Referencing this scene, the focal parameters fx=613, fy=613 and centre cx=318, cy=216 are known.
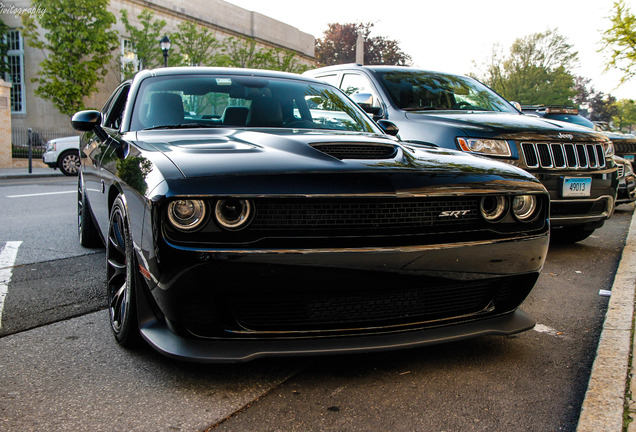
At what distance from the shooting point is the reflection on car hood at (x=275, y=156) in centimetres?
254

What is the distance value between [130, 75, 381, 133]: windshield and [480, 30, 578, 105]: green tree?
55635 mm

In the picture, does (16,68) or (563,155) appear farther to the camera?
(16,68)

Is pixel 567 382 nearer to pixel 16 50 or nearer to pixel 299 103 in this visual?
pixel 299 103

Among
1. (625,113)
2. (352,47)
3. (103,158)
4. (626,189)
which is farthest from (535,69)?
(103,158)

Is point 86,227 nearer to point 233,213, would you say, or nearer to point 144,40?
point 233,213

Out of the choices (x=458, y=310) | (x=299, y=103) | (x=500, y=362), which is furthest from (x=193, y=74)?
(x=500, y=362)

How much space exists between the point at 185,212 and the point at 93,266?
2847 mm

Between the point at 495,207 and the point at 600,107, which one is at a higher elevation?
the point at 600,107

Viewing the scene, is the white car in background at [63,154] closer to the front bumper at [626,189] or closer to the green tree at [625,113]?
the front bumper at [626,189]

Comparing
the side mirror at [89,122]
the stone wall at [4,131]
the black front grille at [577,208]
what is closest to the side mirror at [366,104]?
the black front grille at [577,208]

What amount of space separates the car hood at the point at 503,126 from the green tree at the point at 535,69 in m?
53.4

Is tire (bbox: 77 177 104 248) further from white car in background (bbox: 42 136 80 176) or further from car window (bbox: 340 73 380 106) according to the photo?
white car in background (bbox: 42 136 80 176)

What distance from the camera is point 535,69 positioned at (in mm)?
56344

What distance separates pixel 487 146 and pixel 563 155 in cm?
77
